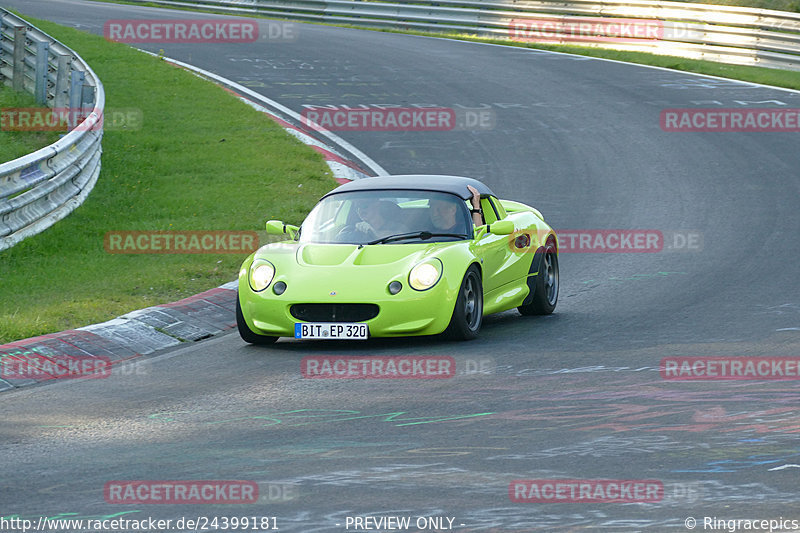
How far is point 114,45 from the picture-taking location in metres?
27.9

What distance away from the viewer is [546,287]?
11773 millimetres

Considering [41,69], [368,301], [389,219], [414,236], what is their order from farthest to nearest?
[41,69], [389,219], [414,236], [368,301]

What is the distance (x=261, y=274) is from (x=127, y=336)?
3.91 ft

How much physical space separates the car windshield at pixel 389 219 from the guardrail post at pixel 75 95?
25.7 ft

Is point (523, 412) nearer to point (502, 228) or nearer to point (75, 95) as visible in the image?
point (502, 228)

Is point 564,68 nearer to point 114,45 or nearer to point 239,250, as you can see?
point 114,45

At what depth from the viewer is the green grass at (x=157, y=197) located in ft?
37.6

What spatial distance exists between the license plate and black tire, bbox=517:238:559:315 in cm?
236

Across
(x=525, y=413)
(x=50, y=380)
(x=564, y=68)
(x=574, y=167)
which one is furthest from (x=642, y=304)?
(x=564, y=68)

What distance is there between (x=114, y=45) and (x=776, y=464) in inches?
944
